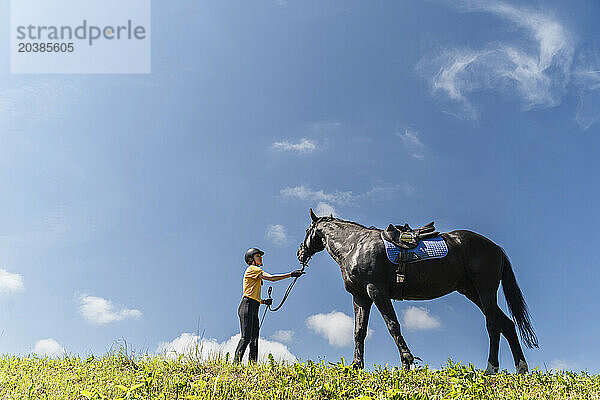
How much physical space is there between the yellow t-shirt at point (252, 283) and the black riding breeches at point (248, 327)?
0.11 metres

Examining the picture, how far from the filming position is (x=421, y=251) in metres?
10.2

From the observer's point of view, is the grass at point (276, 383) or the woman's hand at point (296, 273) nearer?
the grass at point (276, 383)

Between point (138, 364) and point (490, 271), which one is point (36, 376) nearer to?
point (138, 364)

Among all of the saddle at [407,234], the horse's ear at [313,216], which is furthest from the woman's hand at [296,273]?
the saddle at [407,234]

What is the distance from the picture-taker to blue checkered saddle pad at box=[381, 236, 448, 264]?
10.2 meters

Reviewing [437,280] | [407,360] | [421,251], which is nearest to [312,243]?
[421,251]

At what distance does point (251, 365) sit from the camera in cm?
958

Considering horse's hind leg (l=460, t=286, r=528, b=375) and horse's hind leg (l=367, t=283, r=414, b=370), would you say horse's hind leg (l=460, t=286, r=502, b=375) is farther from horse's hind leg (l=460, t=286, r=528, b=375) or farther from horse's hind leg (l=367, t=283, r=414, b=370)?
horse's hind leg (l=367, t=283, r=414, b=370)

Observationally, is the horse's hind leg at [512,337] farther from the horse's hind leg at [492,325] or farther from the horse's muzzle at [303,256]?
the horse's muzzle at [303,256]

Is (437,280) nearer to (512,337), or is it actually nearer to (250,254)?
(512,337)

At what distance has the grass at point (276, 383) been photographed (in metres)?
7.86

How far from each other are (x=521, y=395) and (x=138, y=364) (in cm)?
712

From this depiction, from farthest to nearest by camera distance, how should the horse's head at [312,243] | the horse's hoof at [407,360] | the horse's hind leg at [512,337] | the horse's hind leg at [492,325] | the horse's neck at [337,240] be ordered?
the horse's head at [312,243], the horse's neck at [337,240], the horse's hind leg at [512,337], the horse's hind leg at [492,325], the horse's hoof at [407,360]

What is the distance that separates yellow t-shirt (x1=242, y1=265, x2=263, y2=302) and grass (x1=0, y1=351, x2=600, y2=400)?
133 cm
